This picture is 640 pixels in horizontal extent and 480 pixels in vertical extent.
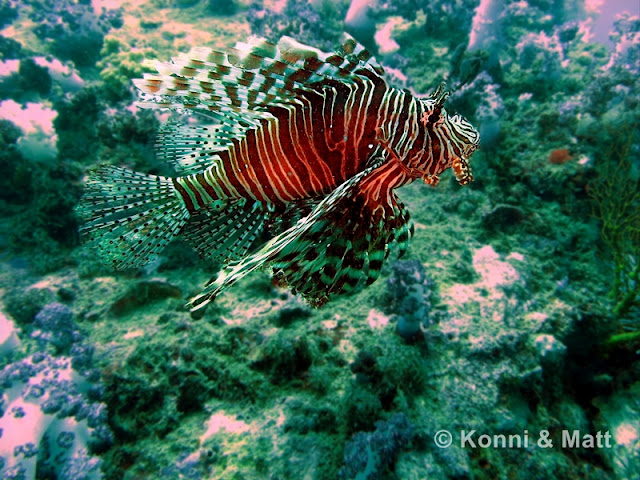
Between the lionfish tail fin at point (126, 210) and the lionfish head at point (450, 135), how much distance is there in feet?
5.15

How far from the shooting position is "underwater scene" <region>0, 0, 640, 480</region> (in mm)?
1711

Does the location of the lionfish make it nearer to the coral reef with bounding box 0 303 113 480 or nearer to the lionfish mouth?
the lionfish mouth

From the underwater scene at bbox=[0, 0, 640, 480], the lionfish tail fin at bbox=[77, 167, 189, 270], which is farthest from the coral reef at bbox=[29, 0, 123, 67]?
the lionfish tail fin at bbox=[77, 167, 189, 270]

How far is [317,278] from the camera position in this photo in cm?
169

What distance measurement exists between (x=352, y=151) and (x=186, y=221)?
47.1 inches

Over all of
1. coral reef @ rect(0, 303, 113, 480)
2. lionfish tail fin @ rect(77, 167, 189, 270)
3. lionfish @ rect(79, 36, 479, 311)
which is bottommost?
coral reef @ rect(0, 303, 113, 480)

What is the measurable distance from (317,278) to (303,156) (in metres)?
0.67

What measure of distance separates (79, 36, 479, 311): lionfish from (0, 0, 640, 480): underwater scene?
0.04ft

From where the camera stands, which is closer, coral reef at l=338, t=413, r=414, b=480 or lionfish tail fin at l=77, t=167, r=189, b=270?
lionfish tail fin at l=77, t=167, r=189, b=270

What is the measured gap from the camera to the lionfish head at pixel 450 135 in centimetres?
168

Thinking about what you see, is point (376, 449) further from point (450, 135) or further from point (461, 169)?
point (450, 135)

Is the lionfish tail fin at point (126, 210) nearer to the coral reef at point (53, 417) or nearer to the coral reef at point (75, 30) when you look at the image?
the coral reef at point (53, 417)

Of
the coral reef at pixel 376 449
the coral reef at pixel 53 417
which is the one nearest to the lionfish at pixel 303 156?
the coral reef at pixel 376 449

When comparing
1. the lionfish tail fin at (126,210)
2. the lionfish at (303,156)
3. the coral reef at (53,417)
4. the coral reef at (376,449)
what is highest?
the lionfish at (303,156)
